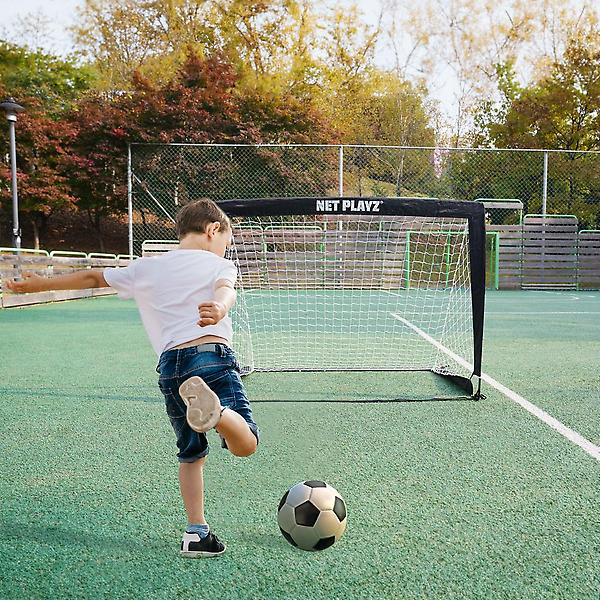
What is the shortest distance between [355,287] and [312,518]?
8476 millimetres

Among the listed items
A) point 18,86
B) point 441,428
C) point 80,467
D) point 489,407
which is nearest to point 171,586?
point 80,467

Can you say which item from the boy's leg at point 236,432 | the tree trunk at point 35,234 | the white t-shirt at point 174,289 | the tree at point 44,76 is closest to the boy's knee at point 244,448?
the boy's leg at point 236,432

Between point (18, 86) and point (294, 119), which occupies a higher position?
point (18, 86)

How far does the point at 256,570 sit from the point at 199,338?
0.81 metres

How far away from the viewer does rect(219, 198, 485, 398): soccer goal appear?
4.63 m

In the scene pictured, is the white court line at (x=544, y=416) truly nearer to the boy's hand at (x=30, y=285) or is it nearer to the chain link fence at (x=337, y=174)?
the boy's hand at (x=30, y=285)

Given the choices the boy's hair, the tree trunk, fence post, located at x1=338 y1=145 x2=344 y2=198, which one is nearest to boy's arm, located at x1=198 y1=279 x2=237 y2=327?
the boy's hair

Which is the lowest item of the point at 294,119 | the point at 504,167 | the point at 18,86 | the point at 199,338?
the point at 199,338

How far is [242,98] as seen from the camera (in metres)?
22.5

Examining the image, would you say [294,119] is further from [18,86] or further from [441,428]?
[441,428]

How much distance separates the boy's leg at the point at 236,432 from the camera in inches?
84.4

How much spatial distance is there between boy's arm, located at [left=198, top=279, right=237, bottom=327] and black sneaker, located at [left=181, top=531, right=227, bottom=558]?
745 millimetres

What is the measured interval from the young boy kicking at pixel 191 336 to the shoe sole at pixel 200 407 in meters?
0.18

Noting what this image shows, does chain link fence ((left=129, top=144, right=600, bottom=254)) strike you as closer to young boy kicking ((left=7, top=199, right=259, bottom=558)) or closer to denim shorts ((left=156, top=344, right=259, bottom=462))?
young boy kicking ((left=7, top=199, right=259, bottom=558))
